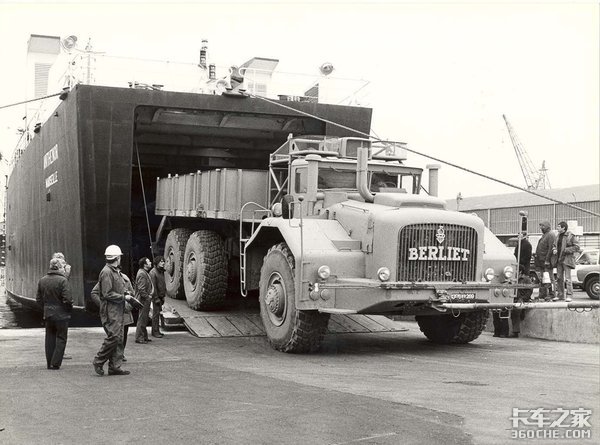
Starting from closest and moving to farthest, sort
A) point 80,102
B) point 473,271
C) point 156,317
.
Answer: point 473,271, point 156,317, point 80,102

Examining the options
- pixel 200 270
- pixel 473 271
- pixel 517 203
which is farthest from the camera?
pixel 517 203

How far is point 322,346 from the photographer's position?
11.9 meters

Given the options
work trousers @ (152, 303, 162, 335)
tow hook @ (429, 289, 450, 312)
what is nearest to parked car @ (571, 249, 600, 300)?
tow hook @ (429, 289, 450, 312)

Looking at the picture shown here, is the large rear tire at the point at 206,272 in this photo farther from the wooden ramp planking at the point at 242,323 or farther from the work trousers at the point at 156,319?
the work trousers at the point at 156,319

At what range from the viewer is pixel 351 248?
35.3 feet

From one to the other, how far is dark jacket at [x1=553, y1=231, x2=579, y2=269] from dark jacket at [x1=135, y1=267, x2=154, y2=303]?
6.64 meters

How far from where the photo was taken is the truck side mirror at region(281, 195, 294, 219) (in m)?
12.1

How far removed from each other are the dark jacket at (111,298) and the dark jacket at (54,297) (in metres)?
0.71

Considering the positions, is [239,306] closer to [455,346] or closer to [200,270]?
[200,270]

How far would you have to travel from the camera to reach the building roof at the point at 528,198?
134 ft

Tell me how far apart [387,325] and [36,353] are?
5609mm

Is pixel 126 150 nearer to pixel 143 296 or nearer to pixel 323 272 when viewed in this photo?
pixel 143 296

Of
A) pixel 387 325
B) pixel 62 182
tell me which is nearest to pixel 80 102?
pixel 62 182

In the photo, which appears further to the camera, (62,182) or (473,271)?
(62,182)
